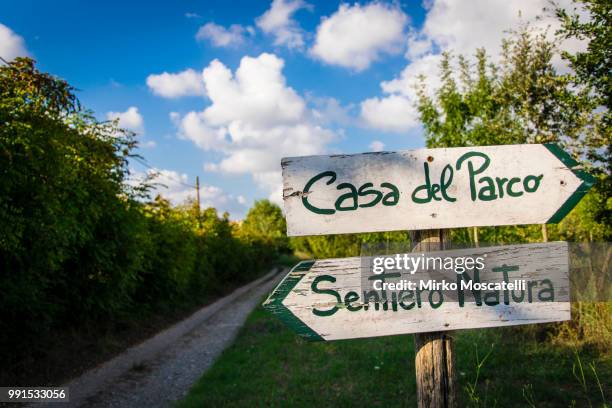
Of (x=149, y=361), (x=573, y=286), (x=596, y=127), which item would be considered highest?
(x=596, y=127)

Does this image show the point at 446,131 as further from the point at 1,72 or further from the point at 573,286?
the point at 1,72

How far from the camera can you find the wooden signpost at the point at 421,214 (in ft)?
6.23

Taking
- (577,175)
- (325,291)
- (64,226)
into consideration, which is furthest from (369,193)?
(64,226)

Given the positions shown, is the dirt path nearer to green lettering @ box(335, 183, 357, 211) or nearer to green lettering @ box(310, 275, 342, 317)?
green lettering @ box(310, 275, 342, 317)

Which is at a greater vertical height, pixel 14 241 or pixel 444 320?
pixel 14 241

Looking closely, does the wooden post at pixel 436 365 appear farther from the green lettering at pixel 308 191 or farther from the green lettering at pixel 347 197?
the green lettering at pixel 308 191

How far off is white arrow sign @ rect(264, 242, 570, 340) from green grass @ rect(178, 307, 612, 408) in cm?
126

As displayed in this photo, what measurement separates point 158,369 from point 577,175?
22.1 feet

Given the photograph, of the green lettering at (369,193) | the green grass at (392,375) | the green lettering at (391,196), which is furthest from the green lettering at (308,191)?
the green grass at (392,375)

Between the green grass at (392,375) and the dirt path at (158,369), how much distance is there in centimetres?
55

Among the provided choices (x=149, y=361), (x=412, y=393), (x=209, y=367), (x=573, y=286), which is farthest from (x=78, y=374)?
(x=573, y=286)

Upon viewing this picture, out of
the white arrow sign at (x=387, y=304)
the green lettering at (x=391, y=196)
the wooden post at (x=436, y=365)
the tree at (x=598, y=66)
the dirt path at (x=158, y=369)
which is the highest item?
the tree at (x=598, y=66)

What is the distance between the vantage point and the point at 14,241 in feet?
15.3

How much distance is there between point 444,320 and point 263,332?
745 centimetres
